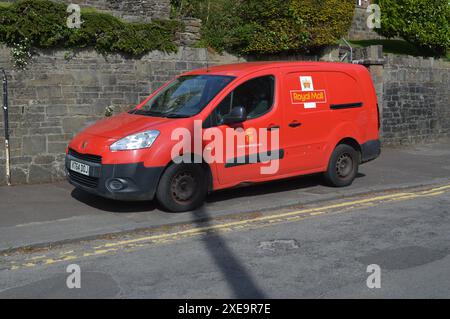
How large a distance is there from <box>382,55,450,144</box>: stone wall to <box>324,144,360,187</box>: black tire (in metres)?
5.34

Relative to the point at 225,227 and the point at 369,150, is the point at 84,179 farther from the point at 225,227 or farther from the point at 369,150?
the point at 369,150

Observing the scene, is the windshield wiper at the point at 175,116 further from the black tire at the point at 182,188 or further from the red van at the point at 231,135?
the black tire at the point at 182,188

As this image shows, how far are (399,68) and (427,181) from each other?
5550mm

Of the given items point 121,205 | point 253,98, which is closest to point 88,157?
point 121,205

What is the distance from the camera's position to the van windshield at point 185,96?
792 centimetres

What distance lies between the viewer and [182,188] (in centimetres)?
762

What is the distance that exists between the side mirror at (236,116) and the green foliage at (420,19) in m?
9.26

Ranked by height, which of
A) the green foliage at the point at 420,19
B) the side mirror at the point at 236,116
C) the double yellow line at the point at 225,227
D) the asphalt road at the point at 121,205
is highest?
the green foliage at the point at 420,19

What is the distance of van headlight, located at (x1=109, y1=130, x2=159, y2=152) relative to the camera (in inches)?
286

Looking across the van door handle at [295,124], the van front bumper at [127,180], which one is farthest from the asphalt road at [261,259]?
the van door handle at [295,124]

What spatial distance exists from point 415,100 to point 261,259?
11.0 meters

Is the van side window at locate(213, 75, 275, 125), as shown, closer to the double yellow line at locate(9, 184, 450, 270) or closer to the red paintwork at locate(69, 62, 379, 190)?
the red paintwork at locate(69, 62, 379, 190)

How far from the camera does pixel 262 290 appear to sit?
487cm
